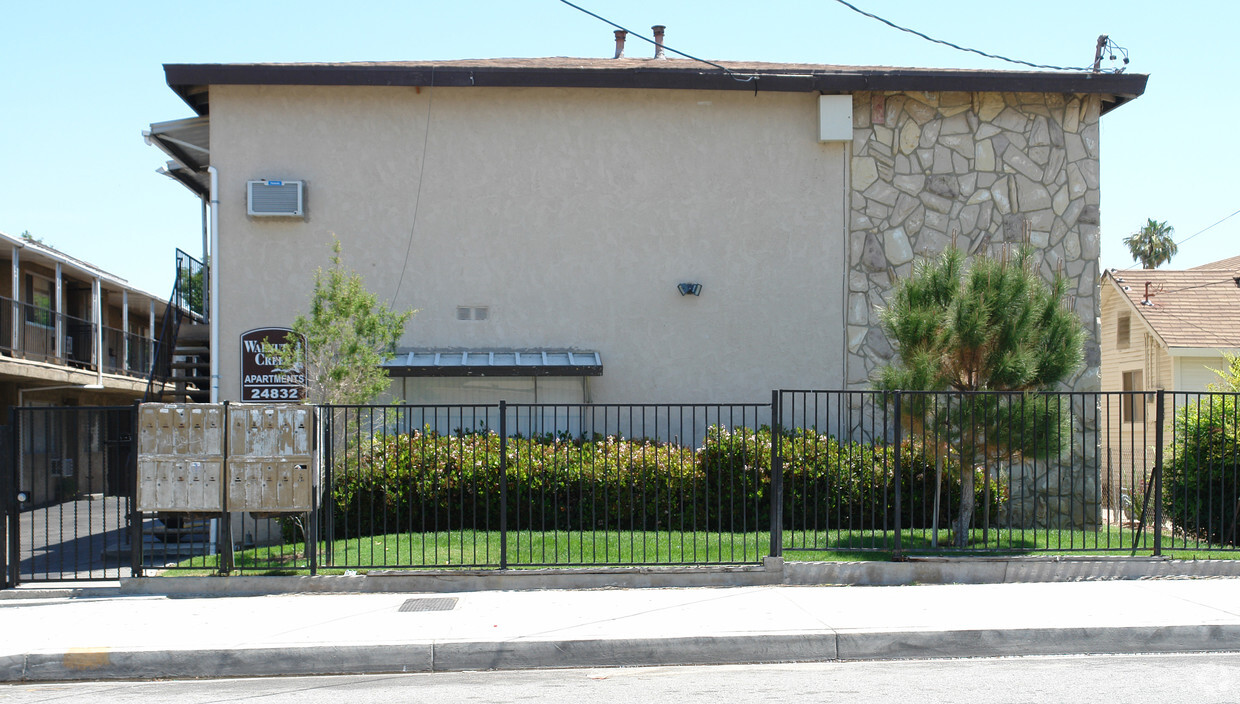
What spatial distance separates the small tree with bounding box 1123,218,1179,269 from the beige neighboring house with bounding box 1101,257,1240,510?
26401 millimetres

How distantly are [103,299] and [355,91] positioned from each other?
743 inches

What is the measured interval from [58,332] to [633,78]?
15.8 m

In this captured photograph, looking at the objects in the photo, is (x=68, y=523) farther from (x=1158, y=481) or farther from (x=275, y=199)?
(x=1158, y=481)

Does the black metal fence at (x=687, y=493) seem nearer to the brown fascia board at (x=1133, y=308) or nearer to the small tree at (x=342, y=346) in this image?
the small tree at (x=342, y=346)

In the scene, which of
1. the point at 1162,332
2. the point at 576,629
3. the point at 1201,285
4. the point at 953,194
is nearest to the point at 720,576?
the point at 576,629

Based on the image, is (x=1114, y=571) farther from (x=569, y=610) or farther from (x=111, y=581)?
(x=111, y=581)

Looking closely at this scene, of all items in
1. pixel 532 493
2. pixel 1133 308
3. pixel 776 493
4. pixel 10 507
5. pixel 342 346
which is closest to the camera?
pixel 10 507

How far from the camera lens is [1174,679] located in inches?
267

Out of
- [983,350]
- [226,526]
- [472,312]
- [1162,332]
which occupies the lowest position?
[226,526]

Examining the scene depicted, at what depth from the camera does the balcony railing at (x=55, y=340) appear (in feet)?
68.5

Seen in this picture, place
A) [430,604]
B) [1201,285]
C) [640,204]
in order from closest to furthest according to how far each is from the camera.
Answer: [430,604], [640,204], [1201,285]

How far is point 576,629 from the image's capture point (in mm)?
8039

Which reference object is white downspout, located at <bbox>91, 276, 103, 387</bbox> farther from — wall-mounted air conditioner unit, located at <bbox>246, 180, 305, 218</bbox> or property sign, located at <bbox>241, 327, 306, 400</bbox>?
wall-mounted air conditioner unit, located at <bbox>246, 180, 305, 218</bbox>

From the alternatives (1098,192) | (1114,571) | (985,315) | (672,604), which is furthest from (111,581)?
(1098,192)
